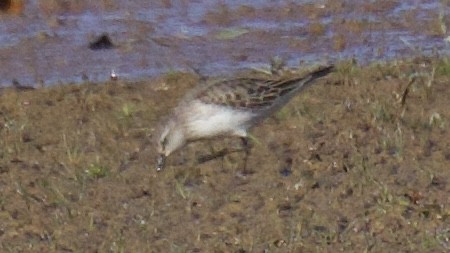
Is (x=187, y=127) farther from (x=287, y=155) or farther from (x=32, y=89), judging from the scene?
(x=32, y=89)

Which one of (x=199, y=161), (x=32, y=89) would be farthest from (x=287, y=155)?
(x=32, y=89)

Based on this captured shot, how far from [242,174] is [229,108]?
2.08 ft

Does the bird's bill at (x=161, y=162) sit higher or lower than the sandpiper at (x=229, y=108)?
lower

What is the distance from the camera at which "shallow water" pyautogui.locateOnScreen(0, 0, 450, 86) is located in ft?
39.2

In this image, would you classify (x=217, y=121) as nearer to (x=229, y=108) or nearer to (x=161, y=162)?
(x=229, y=108)

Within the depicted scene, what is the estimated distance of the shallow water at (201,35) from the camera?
471 inches

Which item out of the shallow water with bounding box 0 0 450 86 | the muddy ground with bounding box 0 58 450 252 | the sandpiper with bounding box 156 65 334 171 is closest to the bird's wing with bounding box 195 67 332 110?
the sandpiper with bounding box 156 65 334 171

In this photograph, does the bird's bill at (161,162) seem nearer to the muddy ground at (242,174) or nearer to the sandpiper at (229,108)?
the muddy ground at (242,174)

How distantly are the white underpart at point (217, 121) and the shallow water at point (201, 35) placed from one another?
197 cm

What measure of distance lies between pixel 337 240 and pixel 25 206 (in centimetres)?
189

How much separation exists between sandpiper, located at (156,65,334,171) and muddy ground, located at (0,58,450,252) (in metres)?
0.19

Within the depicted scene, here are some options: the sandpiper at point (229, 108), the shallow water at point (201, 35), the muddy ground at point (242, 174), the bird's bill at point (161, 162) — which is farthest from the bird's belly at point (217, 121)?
the shallow water at point (201, 35)

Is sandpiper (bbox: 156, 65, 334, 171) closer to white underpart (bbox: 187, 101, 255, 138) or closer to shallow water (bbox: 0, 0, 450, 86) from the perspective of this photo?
white underpart (bbox: 187, 101, 255, 138)

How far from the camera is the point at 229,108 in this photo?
31.8ft
